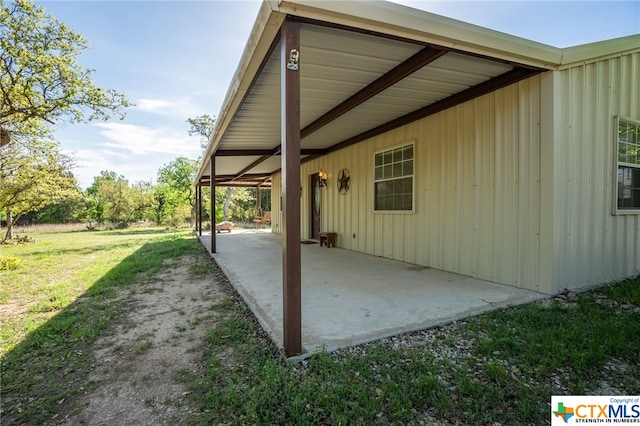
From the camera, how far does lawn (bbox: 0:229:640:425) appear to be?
1600 mm

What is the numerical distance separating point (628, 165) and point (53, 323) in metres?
6.72

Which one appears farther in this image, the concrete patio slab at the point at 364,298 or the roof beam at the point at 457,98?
the roof beam at the point at 457,98

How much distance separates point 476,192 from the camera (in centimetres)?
416

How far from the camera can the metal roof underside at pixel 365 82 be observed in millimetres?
2812

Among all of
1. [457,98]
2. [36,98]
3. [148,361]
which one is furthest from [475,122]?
[36,98]

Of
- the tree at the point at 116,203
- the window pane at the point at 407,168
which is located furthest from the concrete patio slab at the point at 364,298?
the tree at the point at 116,203

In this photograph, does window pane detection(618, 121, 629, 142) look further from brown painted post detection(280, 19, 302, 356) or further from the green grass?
the green grass

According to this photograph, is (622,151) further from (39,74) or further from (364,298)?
(39,74)

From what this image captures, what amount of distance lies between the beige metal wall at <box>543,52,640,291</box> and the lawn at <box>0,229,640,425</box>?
520 mm

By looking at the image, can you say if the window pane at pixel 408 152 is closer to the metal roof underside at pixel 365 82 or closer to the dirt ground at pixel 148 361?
the metal roof underside at pixel 365 82

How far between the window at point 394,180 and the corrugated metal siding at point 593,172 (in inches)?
89.3

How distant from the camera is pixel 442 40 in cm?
256

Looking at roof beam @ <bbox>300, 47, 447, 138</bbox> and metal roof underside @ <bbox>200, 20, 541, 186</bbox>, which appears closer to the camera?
metal roof underside @ <bbox>200, 20, 541, 186</bbox>

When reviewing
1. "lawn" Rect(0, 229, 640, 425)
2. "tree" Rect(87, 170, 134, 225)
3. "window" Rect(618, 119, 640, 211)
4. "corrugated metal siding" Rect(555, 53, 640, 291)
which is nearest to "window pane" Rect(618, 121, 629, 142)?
"window" Rect(618, 119, 640, 211)
